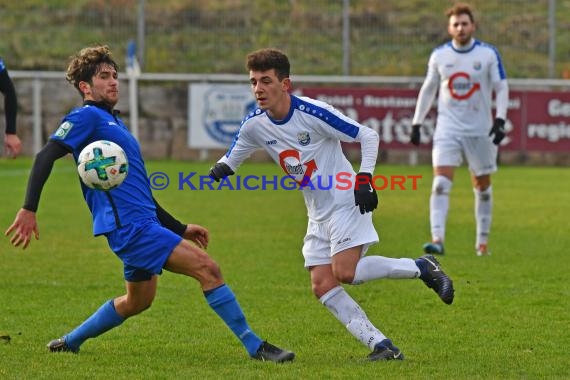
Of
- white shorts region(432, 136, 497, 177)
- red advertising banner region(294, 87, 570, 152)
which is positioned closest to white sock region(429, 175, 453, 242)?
white shorts region(432, 136, 497, 177)

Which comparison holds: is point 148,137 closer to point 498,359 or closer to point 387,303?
point 387,303

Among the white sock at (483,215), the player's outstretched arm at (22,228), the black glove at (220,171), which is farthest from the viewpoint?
the white sock at (483,215)

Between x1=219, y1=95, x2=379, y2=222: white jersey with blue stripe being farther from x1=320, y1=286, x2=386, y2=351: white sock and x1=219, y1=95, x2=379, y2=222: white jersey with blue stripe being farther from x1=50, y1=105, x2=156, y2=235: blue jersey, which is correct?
x1=50, y1=105, x2=156, y2=235: blue jersey

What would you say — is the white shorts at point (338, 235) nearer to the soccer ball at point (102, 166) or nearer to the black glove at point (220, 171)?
the black glove at point (220, 171)

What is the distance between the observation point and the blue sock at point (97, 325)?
625 centimetres

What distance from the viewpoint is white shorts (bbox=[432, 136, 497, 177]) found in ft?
36.6

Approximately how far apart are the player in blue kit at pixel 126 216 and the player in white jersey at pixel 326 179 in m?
0.50

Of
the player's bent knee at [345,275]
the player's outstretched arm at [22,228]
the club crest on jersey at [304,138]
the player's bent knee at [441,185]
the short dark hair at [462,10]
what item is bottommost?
the player's bent knee at [441,185]

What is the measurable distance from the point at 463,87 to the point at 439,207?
115cm

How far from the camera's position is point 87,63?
236 inches

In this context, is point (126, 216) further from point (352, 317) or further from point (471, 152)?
point (471, 152)

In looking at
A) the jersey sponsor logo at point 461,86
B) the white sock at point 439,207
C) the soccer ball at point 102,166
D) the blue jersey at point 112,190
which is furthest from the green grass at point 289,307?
the jersey sponsor logo at point 461,86

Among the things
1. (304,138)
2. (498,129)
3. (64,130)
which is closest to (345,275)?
(304,138)

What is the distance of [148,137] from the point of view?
82.3 feet
